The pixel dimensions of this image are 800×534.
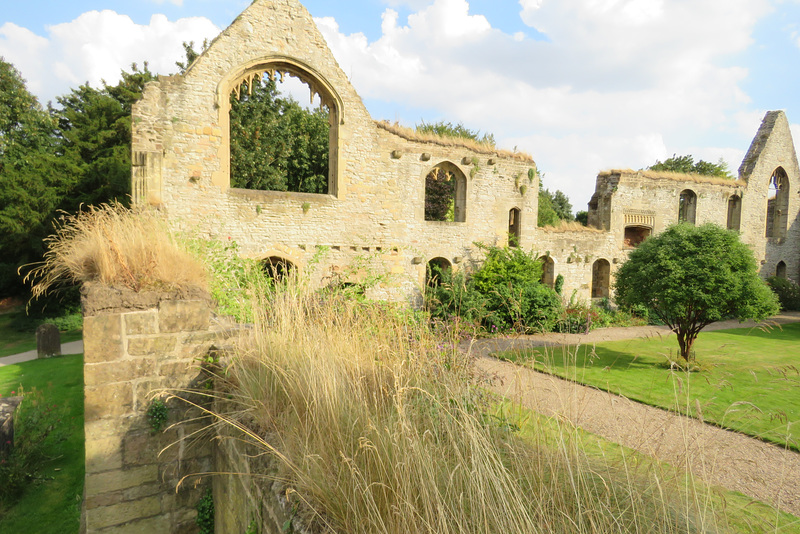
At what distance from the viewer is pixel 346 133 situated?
1137 cm

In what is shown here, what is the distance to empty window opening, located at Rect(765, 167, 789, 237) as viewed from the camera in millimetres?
21562

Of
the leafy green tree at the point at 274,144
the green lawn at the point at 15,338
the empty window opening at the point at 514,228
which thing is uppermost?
the leafy green tree at the point at 274,144

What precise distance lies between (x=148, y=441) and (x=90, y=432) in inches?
18.2

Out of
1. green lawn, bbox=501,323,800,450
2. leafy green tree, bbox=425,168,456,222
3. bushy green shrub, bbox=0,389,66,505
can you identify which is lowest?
bushy green shrub, bbox=0,389,66,505

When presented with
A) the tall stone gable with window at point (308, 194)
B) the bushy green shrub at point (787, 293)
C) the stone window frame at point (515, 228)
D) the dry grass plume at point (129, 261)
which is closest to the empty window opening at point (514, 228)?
the stone window frame at point (515, 228)

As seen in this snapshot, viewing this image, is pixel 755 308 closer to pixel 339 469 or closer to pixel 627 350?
pixel 627 350

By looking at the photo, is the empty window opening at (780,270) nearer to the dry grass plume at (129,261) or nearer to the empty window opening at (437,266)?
the empty window opening at (437,266)

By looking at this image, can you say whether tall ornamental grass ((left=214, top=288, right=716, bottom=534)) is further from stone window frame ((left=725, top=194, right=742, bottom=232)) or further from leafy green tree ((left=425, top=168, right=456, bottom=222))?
stone window frame ((left=725, top=194, right=742, bottom=232))

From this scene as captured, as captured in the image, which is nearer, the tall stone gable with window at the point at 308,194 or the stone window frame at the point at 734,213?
the tall stone gable with window at the point at 308,194

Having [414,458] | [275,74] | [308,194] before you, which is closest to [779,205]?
[308,194]

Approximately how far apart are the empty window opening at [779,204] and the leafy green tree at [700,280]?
57.6 ft

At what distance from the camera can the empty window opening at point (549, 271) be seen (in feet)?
52.0

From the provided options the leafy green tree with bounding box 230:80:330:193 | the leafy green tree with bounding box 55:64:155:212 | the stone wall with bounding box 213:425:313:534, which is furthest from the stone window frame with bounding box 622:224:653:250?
the leafy green tree with bounding box 55:64:155:212

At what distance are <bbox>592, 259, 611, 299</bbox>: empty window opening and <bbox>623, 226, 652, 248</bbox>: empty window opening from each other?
121cm
